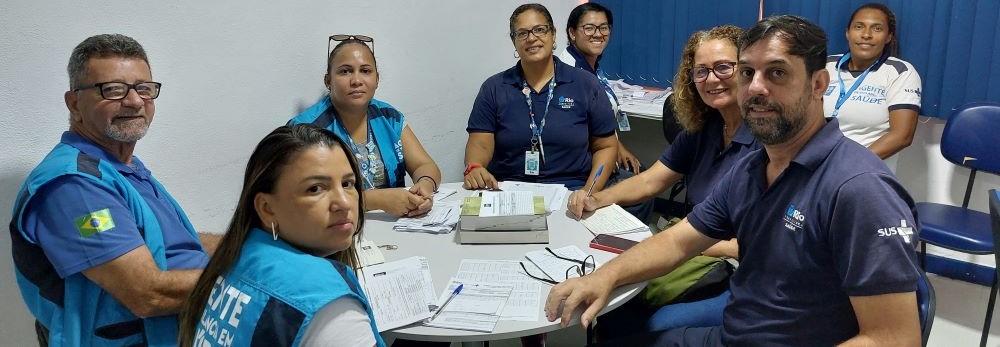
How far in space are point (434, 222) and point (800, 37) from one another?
4.04ft

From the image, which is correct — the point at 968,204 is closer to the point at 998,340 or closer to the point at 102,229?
the point at 998,340

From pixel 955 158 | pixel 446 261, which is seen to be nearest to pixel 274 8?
pixel 446 261

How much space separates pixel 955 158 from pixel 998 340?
832 millimetres

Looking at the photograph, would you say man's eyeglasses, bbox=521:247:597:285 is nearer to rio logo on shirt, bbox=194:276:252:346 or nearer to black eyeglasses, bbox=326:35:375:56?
rio logo on shirt, bbox=194:276:252:346

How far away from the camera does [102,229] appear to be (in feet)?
4.85

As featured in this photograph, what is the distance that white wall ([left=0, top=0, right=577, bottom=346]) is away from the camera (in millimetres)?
1912

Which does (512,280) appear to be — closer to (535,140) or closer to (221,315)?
(221,315)

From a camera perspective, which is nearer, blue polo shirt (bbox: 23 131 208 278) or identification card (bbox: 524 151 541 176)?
blue polo shirt (bbox: 23 131 208 278)

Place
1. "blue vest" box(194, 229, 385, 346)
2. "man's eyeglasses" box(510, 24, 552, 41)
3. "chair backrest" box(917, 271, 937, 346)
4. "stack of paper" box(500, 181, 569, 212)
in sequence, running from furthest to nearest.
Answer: "man's eyeglasses" box(510, 24, 552, 41), "stack of paper" box(500, 181, 569, 212), "chair backrest" box(917, 271, 937, 346), "blue vest" box(194, 229, 385, 346)

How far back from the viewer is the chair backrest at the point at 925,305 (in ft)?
4.61

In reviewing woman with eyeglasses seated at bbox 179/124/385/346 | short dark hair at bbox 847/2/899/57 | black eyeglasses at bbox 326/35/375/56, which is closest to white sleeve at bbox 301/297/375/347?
woman with eyeglasses seated at bbox 179/124/385/346

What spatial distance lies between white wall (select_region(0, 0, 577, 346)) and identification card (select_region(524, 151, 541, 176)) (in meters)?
0.78

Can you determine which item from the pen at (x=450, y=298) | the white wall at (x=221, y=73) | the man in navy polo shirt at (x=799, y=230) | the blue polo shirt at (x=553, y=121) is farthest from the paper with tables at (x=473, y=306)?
the blue polo shirt at (x=553, y=121)

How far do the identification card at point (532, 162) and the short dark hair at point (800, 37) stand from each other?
1.57 metres
